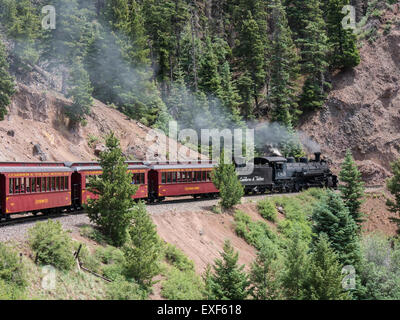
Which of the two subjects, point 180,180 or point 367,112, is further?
point 367,112

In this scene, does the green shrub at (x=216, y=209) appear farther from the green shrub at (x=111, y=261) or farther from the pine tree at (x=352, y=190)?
the green shrub at (x=111, y=261)

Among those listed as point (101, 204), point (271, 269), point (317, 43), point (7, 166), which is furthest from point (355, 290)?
point (317, 43)

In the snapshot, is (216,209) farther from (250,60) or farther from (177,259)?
(250,60)

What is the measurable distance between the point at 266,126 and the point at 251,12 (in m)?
23.5

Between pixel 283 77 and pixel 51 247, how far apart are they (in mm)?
54276

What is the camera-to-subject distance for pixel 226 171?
115 feet

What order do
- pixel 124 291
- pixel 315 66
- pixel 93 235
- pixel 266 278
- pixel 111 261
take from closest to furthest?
1. pixel 124 291
2. pixel 266 278
3. pixel 111 261
4. pixel 93 235
5. pixel 315 66

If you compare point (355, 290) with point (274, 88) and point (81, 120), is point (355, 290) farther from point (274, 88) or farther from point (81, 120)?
point (274, 88)

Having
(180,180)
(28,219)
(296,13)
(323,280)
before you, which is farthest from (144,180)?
(296,13)

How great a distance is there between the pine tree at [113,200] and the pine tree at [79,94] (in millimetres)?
25526

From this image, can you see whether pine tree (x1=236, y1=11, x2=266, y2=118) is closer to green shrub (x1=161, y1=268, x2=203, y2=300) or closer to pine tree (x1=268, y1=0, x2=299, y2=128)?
pine tree (x1=268, y1=0, x2=299, y2=128)

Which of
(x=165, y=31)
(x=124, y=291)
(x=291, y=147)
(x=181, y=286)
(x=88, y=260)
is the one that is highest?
(x=165, y=31)

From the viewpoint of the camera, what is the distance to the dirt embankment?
41.5 meters

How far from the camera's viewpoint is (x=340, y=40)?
71188mm
